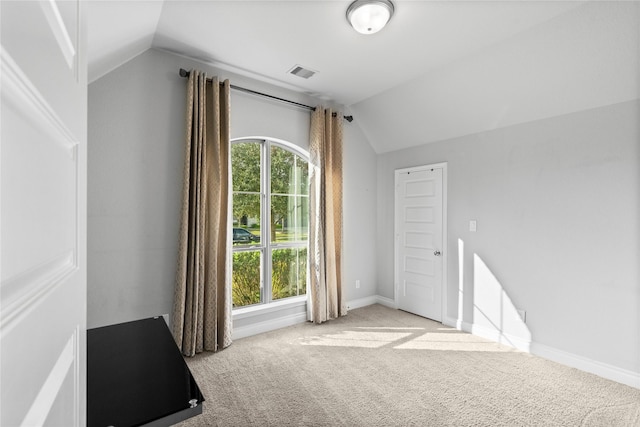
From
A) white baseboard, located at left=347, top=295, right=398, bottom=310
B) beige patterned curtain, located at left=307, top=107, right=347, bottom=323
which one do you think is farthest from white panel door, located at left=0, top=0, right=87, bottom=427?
white baseboard, located at left=347, top=295, right=398, bottom=310

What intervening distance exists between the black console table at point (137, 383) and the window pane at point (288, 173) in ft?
Answer: 7.67

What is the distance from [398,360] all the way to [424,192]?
2107mm

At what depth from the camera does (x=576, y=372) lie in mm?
2670

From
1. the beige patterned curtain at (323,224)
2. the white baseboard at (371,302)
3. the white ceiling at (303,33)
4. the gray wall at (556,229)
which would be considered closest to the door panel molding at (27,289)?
the white ceiling at (303,33)

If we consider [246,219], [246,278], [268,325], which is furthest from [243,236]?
[268,325]

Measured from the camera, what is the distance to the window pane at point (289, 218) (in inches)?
146

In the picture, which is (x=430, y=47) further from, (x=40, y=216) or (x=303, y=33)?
(x=40, y=216)

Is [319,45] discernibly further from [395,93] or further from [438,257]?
[438,257]

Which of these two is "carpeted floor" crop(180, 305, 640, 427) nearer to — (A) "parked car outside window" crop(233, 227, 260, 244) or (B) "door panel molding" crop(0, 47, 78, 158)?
(A) "parked car outside window" crop(233, 227, 260, 244)

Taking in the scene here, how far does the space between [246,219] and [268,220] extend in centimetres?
26

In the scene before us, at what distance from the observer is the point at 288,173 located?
3.81m

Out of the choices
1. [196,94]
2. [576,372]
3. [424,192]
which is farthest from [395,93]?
[576,372]

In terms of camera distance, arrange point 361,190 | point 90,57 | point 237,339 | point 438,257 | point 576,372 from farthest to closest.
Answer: point 361,190
point 438,257
point 237,339
point 576,372
point 90,57

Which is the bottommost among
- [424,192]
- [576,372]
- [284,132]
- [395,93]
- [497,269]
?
[576,372]
